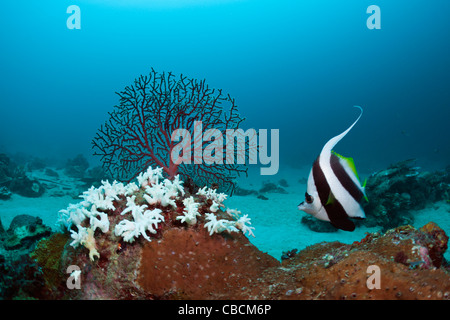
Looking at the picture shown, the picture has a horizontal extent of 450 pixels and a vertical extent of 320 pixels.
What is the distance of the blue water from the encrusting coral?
253 feet

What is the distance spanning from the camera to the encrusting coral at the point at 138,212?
2602 millimetres

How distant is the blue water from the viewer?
8662 centimetres

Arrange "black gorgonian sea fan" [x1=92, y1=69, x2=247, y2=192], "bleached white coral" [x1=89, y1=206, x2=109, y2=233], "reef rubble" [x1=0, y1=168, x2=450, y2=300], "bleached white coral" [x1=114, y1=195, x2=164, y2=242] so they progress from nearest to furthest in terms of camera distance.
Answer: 1. "reef rubble" [x1=0, y1=168, x2=450, y2=300]
2. "bleached white coral" [x1=114, y1=195, x2=164, y2=242]
3. "bleached white coral" [x1=89, y1=206, x2=109, y2=233]
4. "black gorgonian sea fan" [x1=92, y1=69, x2=247, y2=192]

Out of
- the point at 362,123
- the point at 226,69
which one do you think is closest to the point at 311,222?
the point at 362,123

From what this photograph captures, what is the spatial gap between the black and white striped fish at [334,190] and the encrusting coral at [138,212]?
1.25 metres

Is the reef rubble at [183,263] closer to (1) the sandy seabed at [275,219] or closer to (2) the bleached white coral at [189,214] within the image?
(2) the bleached white coral at [189,214]

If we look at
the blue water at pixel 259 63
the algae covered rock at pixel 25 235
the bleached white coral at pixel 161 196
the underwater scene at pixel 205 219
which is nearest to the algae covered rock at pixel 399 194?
→ the underwater scene at pixel 205 219

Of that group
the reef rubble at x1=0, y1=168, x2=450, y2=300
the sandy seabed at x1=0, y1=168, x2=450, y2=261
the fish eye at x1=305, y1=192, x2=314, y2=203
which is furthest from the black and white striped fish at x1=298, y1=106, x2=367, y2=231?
the sandy seabed at x1=0, y1=168, x2=450, y2=261

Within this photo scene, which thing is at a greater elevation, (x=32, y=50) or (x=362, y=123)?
(x=32, y=50)

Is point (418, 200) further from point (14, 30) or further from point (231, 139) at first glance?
point (14, 30)

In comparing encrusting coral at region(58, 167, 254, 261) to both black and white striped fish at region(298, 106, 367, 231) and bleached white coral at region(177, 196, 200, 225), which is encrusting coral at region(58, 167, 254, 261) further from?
black and white striped fish at region(298, 106, 367, 231)

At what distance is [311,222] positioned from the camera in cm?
896

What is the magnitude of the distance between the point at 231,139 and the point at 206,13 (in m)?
120

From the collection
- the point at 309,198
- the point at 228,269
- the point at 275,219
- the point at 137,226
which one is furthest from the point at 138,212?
the point at 275,219
